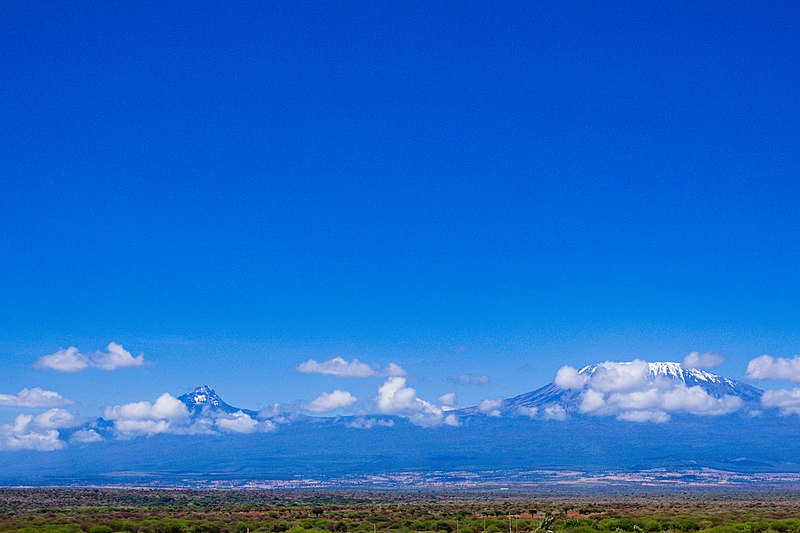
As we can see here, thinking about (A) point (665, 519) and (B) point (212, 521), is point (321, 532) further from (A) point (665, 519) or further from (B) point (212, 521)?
(A) point (665, 519)

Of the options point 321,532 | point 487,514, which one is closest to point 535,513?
point 487,514

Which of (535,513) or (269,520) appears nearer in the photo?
(269,520)

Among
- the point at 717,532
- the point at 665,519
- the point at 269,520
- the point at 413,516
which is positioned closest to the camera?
the point at 717,532

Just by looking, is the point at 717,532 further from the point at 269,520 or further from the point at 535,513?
the point at 269,520

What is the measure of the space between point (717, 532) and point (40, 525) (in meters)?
39.8

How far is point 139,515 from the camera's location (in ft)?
216

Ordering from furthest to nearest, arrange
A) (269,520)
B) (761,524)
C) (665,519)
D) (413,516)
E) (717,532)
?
(413,516) < (269,520) < (665,519) < (761,524) < (717,532)

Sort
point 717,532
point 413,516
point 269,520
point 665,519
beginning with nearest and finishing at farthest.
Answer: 1. point 717,532
2. point 665,519
3. point 269,520
4. point 413,516

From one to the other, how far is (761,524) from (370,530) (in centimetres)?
2351

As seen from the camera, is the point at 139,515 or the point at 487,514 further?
the point at 487,514

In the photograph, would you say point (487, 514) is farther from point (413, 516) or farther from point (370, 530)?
point (370, 530)

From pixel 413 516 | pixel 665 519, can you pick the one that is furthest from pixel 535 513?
pixel 665 519

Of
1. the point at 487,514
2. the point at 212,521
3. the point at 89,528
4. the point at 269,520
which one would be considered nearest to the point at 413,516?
the point at 487,514

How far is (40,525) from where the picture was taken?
54.3m
